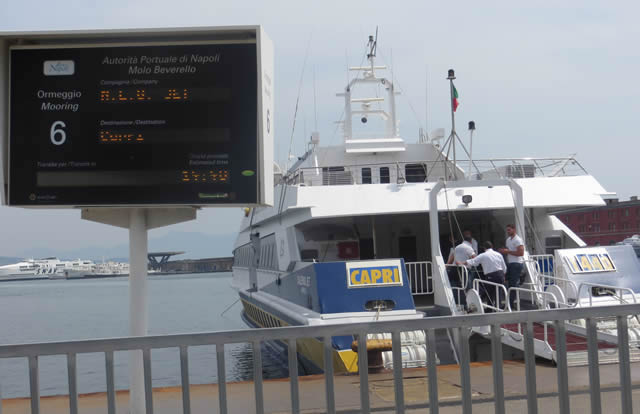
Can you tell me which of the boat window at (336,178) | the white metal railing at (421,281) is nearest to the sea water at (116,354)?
the white metal railing at (421,281)

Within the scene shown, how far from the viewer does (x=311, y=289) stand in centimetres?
1173

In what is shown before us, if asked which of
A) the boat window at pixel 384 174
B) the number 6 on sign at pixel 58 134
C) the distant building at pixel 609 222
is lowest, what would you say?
the distant building at pixel 609 222

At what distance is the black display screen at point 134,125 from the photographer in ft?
19.5

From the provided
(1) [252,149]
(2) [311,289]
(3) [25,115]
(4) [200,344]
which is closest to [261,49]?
(1) [252,149]

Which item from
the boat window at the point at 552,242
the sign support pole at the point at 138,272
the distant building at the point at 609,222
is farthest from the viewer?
the distant building at the point at 609,222

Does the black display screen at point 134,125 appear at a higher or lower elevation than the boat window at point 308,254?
higher

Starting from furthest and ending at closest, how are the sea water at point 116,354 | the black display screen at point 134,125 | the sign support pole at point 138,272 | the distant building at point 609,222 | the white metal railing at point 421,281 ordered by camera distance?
the distant building at point 609,222, the white metal railing at point 421,281, the sign support pole at point 138,272, the black display screen at point 134,125, the sea water at point 116,354

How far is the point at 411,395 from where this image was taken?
472 centimetres

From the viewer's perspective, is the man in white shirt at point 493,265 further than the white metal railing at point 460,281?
No

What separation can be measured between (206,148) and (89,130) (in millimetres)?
947

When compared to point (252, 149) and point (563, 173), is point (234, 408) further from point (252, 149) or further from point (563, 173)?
point (563, 173)

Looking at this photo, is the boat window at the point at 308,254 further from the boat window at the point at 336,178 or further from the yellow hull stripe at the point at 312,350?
the boat window at the point at 336,178

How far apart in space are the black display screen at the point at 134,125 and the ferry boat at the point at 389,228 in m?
1.95

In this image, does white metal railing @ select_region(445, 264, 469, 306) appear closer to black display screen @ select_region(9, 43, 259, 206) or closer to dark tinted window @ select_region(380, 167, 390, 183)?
dark tinted window @ select_region(380, 167, 390, 183)
